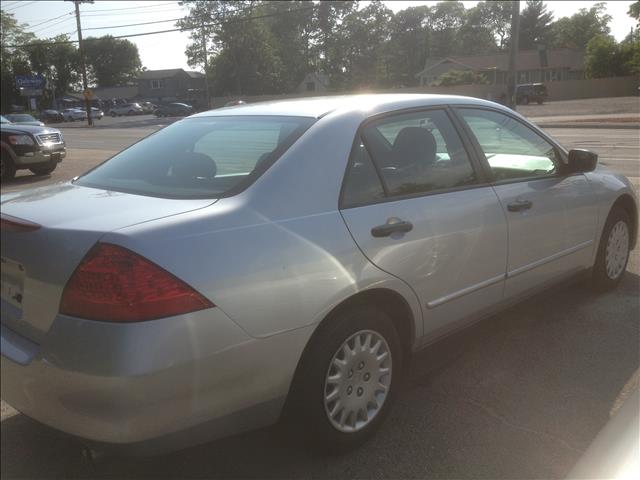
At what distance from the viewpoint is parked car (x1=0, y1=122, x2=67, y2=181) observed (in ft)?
41.2

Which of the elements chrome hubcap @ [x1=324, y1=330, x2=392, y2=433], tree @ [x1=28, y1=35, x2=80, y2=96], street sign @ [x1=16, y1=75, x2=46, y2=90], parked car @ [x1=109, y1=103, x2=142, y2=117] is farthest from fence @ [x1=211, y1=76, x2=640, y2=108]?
tree @ [x1=28, y1=35, x2=80, y2=96]

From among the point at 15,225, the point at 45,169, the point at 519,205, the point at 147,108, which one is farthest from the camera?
the point at 147,108

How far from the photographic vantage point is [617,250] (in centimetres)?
467

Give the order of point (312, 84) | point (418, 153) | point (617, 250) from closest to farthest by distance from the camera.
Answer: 1. point (418, 153)
2. point (617, 250)
3. point (312, 84)

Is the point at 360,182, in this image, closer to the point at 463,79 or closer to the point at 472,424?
the point at 472,424

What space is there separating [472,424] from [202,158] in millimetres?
1891

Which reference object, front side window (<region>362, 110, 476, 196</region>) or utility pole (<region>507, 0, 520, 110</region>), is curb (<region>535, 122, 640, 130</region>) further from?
front side window (<region>362, 110, 476, 196</region>)

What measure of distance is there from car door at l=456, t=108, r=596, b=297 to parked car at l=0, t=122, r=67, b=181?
1161cm

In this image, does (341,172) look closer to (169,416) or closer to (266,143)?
(266,143)

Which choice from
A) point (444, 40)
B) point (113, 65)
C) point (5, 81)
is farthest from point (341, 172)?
point (113, 65)

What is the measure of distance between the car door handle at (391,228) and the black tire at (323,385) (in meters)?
0.34

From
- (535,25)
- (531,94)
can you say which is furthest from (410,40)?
(531,94)

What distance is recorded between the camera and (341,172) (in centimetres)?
263

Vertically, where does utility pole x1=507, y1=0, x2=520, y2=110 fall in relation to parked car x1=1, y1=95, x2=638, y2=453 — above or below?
above
